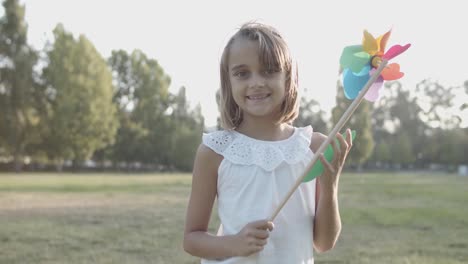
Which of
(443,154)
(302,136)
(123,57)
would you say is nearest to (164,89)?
(123,57)

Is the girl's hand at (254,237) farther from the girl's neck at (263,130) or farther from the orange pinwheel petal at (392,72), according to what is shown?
the orange pinwheel petal at (392,72)

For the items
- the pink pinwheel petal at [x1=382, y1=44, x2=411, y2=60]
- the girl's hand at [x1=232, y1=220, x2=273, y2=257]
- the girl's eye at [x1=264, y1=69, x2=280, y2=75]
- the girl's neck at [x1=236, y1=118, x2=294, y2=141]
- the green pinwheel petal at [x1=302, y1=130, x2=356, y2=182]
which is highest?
the pink pinwheel petal at [x1=382, y1=44, x2=411, y2=60]

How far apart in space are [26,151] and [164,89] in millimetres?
11908

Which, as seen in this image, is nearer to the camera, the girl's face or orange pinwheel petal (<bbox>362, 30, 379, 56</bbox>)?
orange pinwheel petal (<bbox>362, 30, 379, 56</bbox>)

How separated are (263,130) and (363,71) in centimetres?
38

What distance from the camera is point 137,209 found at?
1005 centimetres

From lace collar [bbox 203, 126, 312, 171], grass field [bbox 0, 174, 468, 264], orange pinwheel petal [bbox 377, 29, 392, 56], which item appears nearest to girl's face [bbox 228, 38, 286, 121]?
lace collar [bbox 203, 126, 312, 171]

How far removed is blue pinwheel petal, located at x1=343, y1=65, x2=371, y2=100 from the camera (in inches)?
64.6

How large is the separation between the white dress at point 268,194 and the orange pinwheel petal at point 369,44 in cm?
37

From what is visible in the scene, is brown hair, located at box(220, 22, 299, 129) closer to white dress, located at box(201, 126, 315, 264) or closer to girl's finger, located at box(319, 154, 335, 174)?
white dress, located at box(201, 126, 315, 264)

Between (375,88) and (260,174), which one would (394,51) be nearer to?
(375,88)

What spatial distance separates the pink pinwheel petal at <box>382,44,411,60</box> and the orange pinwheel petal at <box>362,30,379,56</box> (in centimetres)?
5

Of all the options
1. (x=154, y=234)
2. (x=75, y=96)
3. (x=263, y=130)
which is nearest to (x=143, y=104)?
(x=75, y=96)

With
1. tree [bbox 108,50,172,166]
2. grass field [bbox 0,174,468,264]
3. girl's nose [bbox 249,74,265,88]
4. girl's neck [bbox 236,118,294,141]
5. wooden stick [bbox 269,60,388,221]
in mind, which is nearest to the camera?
wooden stick [bbox 269,60,388,221]
